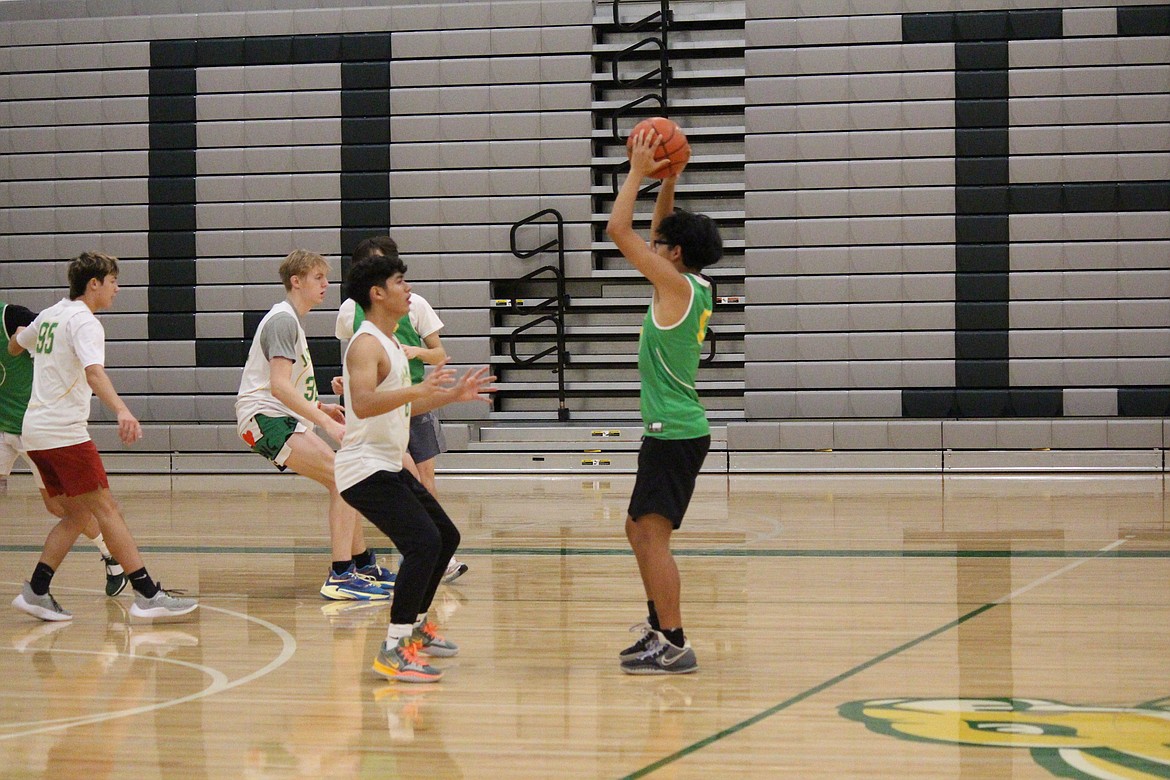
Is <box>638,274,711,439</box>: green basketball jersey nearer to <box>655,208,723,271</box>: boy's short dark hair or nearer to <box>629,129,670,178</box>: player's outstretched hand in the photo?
<box>655,208,723,271</box>: boy's short dark hair

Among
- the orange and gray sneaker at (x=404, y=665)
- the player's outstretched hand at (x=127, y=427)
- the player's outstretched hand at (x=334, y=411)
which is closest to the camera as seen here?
the orange and gray sneaker at (x=404, y=665)

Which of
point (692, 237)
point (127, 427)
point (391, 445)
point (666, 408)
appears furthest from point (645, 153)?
point (127, 427)

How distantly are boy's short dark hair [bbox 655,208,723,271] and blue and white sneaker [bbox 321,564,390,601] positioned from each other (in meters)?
2.06

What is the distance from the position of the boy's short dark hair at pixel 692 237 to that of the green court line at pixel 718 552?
259 centimetres

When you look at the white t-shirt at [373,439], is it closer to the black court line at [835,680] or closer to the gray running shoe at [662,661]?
the gray running shoe at [662,661]

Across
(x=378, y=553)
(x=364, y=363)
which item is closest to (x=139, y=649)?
(x=364, y=363)

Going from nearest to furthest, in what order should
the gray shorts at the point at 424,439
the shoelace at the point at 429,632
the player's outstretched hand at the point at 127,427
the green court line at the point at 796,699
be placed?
the green court line at the point at 796,699 → the shoelace at the point at 429,632 → the player's outstretched hand at the point at 127,427 → the gray shorts at the point at 424,439

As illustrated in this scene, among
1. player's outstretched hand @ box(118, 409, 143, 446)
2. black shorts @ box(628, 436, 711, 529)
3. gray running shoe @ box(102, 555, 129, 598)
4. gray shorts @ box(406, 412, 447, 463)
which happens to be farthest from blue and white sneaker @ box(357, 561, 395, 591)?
black shorts @ box(628, 436, 711, 529)

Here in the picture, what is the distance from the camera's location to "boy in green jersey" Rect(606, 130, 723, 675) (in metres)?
3.71

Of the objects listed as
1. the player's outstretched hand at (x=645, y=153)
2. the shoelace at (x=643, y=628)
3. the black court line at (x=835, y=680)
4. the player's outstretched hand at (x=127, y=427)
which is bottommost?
the black court line at (x=835, y=680)

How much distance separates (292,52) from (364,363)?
7.97 m

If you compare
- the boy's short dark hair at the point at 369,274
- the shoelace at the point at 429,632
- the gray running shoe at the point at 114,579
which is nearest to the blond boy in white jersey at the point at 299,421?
the gray running shoe at the point at 114,579

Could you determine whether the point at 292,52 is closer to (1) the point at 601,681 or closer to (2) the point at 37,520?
(2) the point at 37,520

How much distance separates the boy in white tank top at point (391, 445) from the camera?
367cm
